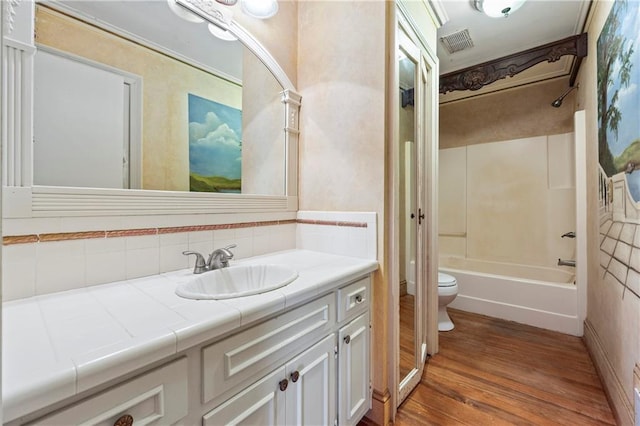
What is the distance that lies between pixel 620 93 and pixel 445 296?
65.2 inches

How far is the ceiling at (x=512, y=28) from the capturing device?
2.00m

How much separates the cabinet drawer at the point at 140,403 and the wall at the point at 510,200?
11.4ft

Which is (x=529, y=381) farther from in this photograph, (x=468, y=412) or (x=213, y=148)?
(x=213, y=148)

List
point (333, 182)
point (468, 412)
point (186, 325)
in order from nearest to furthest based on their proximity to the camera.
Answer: point (186, 325) → point (468, 412) → point (333, 182)

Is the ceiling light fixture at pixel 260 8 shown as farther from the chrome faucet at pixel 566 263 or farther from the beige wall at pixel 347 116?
the chrome faucet at pixel 566 263

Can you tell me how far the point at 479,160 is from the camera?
3.40 m

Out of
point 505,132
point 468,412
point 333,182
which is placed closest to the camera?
point 468,412

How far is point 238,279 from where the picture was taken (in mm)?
1331

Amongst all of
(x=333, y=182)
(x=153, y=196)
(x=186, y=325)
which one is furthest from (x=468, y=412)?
(x=153, y=196)

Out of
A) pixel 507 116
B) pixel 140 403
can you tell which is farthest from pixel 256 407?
pixel 507 116

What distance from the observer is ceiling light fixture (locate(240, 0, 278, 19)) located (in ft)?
5.07

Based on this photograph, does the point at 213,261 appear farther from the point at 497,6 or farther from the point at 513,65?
the point at 513,65

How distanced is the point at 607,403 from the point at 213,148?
2472 mm

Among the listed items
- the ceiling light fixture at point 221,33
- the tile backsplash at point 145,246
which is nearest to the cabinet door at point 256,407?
the tile backsplash at point 145,246
